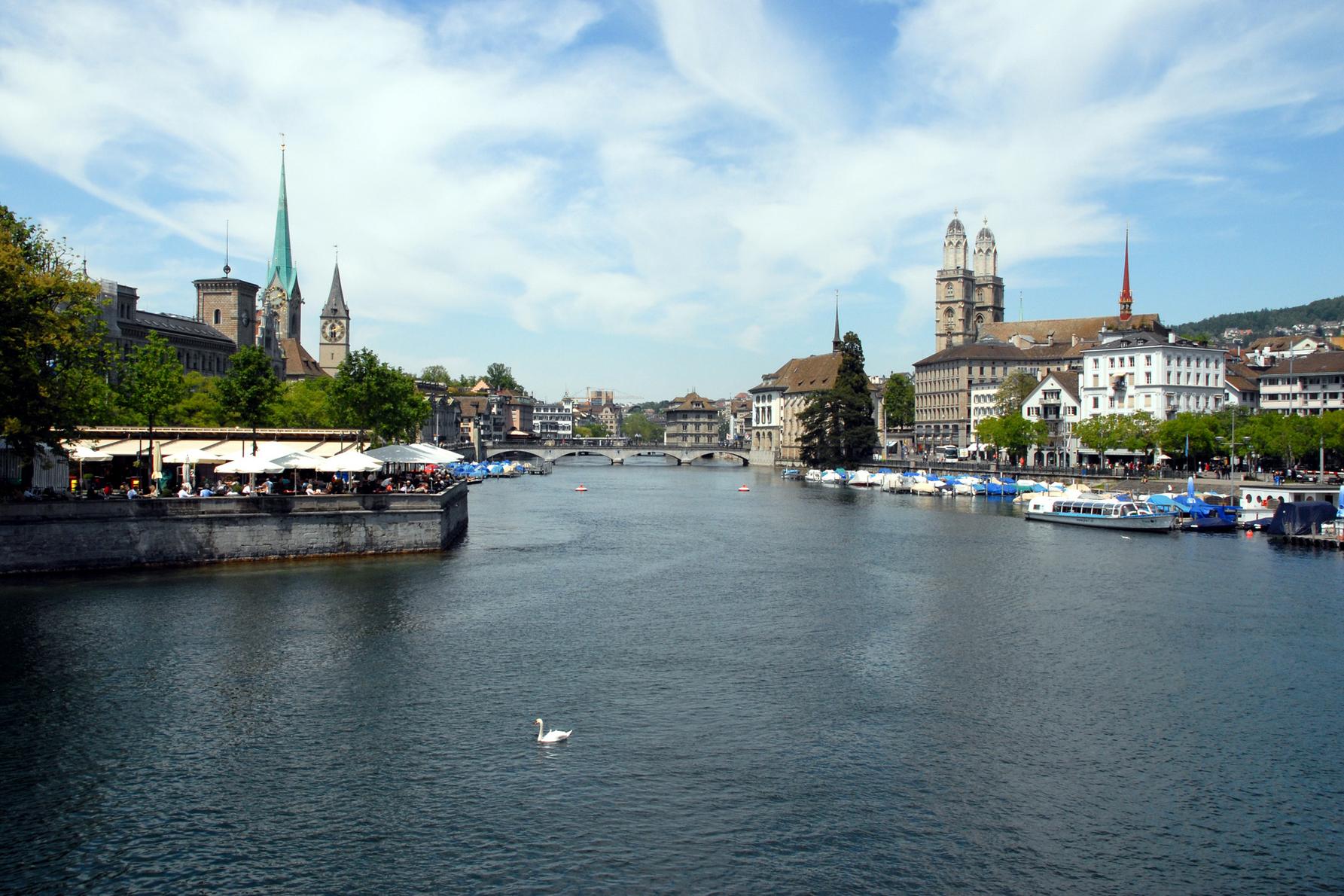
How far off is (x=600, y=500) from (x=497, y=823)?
7506 cm

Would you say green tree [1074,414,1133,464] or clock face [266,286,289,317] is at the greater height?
clock face [266,286,289,317]

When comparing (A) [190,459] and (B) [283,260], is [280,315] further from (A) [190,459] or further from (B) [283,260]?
(A) [190,459]

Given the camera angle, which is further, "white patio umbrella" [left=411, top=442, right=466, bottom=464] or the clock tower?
the clock tower

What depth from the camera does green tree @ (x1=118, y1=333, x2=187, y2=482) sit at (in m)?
60.2

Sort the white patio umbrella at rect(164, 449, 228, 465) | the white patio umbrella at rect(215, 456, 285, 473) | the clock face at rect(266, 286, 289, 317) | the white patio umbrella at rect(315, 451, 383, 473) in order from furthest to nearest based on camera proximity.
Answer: the clock face at rect(266, 286, 289, 317) < the white patio umbrella at rect(315, 451, 383, 473) < the white patio umbrella at rect(164, 449, 228, 465) < the white patio umbrella at rect(215, 456, 285, 473)

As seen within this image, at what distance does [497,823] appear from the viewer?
18656 millimetres

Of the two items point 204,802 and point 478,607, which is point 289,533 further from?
point 204,802

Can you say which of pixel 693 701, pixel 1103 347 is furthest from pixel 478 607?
pixel 1103 347

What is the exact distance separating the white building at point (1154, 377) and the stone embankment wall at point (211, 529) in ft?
269

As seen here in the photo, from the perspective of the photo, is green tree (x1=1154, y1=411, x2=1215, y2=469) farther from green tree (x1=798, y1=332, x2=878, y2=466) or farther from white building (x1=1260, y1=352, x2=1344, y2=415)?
green tree (x1=798, y1=332, x2=878, y2=466)

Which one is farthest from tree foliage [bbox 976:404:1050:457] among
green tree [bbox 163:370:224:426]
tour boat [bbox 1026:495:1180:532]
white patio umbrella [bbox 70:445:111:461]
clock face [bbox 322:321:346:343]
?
clock face [bbox 322:321:346:343]

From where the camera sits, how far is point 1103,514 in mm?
69125

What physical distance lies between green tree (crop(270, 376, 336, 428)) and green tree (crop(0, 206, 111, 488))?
33762 millimetres

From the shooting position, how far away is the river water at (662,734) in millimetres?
17516
